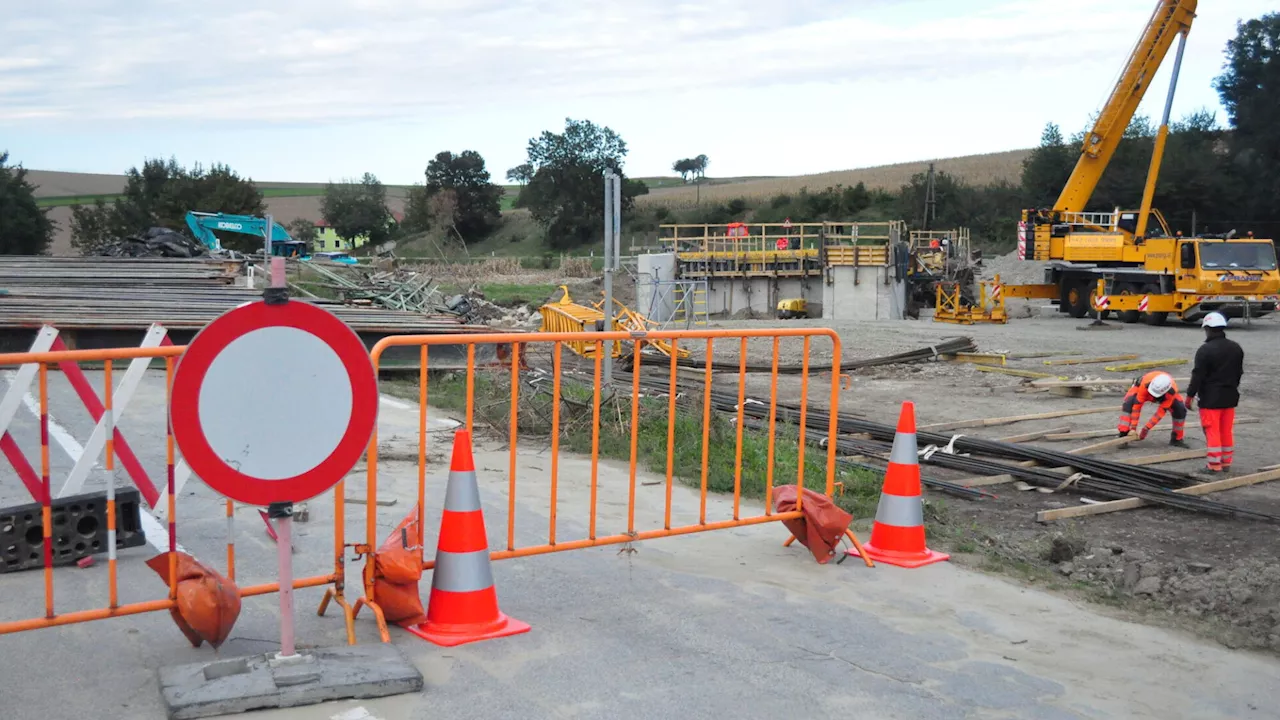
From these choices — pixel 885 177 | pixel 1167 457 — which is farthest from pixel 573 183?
pixel 1167 457

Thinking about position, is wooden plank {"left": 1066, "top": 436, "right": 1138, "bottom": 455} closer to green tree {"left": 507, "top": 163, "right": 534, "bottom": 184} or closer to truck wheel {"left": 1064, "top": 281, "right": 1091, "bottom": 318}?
truck wheel {"left": 1064, "top": 281, "right": 1091, "bottom": 318}

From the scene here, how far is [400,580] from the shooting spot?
482cm

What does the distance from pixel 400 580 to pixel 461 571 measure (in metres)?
0.27

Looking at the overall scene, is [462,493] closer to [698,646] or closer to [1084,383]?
[698,646]

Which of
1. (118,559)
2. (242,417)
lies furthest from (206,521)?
(242,417)

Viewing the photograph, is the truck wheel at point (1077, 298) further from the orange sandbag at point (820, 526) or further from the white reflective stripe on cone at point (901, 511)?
the orange sandbag at point (820, 526)

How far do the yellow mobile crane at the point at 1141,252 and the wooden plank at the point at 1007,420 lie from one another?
57.7 ft

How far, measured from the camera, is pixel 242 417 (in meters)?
4.03

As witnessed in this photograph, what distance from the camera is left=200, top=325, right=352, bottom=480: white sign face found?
Answer: 400 centimetres

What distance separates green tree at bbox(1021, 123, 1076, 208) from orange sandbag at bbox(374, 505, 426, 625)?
64.9 metres

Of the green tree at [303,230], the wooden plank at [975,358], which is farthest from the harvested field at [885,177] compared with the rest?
the wooden plank at [975,358]

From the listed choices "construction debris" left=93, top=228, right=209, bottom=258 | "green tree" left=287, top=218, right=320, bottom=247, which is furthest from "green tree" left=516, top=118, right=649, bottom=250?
"construction debris" left=93, top=228, right=209, bottom=258

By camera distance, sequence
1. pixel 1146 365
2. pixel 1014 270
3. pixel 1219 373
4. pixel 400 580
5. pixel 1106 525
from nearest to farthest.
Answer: pixel 400 580 → pixel 1106 525 → pixel 1219 373 → pixel 1146 365 → pixel 1014 270

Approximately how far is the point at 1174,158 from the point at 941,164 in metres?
49.4
